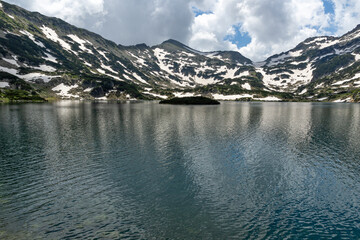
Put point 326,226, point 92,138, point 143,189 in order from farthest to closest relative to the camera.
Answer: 1. point 92,138
2. point 143,189
3. point 326,226

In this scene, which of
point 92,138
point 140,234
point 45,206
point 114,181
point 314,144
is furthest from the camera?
point 92,138

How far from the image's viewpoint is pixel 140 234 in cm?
1811

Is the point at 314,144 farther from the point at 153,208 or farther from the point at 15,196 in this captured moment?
the point at 15,196

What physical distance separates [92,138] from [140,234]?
1654 inches

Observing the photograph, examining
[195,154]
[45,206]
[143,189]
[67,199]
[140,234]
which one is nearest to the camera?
[140,234]

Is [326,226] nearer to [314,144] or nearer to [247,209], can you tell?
[247,209]

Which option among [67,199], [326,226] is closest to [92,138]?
[67,199]

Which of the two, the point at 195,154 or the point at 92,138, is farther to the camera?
the point at 92,138

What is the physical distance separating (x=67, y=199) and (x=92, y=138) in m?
33.0

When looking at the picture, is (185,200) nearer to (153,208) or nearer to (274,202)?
(153,208)

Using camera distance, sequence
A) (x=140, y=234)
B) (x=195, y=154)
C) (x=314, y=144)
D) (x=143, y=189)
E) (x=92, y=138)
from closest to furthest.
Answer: (x=140, y=234) < (x=143, y=189) < (x=195, y=154) < (x=314, y=144) < (x=92, y=138)

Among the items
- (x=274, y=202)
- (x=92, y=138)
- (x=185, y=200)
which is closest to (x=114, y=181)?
(x=185, y=200)

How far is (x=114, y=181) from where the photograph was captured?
95.9 ft

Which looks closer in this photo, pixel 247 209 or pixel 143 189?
pixel 247 209
